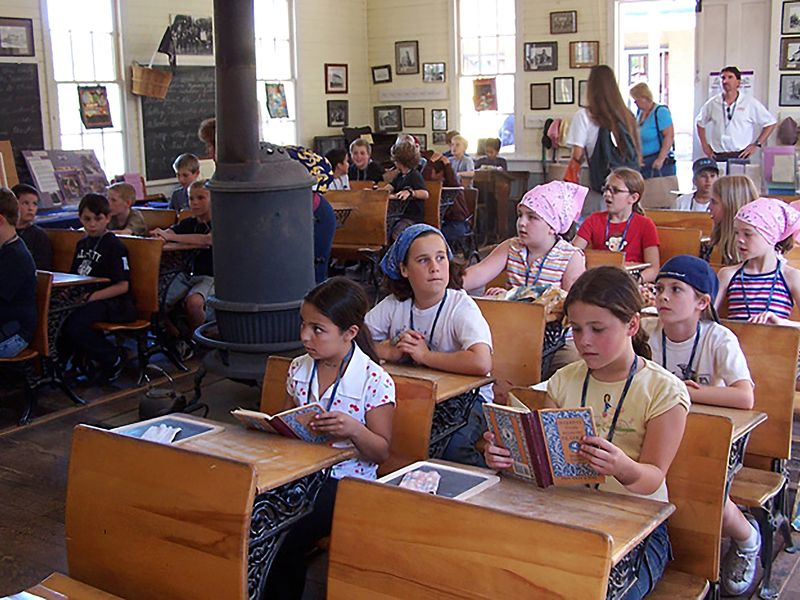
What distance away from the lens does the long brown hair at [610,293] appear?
2.48m

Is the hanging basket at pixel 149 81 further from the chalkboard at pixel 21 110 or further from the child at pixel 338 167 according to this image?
the child at pixel 338 167

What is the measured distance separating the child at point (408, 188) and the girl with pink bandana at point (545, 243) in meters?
4.30

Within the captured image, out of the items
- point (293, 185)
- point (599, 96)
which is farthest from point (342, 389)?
point (599, 96)

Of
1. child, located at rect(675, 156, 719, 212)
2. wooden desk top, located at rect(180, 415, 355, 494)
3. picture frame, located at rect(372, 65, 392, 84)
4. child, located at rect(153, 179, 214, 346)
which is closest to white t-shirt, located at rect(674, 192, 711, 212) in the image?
child, located at rect(675, 156, 719, 212)

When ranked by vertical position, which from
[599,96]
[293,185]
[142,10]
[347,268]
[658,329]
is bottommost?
[347,268]

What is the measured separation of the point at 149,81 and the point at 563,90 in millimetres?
5048

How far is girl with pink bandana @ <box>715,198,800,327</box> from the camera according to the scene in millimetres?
4145

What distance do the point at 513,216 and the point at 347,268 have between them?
2810mm

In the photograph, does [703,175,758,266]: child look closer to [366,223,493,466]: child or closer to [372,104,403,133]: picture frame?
[366,223,493,466]: child

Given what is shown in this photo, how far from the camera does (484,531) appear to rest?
1.84 meters

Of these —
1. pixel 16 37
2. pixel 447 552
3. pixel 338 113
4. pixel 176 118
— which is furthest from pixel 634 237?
pixel 338 113

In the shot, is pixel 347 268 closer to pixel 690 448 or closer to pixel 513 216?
pixel 513 216

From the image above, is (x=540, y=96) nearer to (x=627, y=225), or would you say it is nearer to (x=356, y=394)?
(x=627, y=225)

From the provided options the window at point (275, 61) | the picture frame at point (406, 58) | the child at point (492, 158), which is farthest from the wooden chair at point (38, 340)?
the picture frame at point (406, 58)
